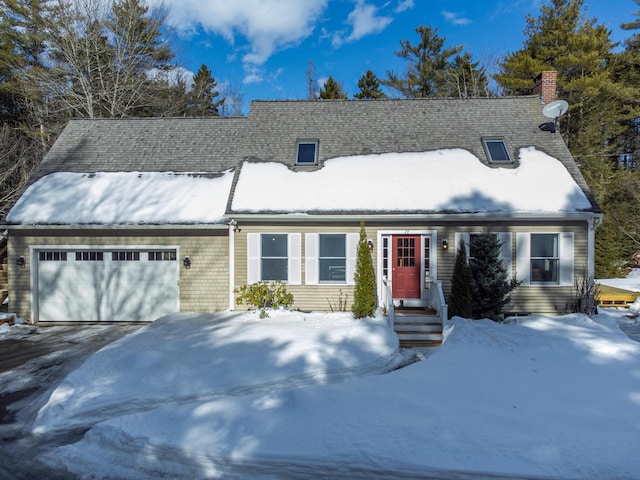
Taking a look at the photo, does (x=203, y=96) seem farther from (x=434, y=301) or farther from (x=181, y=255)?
(x=434, y=301)

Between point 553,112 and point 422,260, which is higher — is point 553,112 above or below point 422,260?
above

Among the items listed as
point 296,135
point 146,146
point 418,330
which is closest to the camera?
point 418,330

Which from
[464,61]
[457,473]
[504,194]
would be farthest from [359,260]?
[464,61]

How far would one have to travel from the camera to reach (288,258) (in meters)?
9.91

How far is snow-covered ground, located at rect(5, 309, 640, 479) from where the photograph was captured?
12.6 ft

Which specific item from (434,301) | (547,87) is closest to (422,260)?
(434,301)

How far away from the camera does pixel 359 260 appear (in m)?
8.71

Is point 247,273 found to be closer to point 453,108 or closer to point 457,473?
point 457,473

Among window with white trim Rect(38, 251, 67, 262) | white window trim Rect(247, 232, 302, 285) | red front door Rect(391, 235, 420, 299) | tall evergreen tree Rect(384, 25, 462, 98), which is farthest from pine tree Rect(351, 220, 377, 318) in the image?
tall evergreen tree Rect(384, 25, 462, 98)

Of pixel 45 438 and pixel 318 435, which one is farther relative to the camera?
pixel 45 438

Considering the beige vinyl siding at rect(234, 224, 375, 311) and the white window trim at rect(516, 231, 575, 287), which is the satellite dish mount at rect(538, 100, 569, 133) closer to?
the white window trim at rect(516, 231, 575, 287)

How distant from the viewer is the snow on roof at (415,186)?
31.3ft

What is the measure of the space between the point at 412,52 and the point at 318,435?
90.5ft

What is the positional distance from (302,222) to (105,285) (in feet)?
19.1
